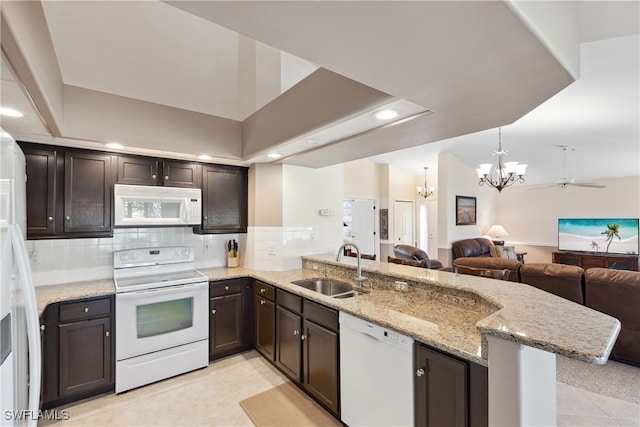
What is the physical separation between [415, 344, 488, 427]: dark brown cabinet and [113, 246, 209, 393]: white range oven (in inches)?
89.9

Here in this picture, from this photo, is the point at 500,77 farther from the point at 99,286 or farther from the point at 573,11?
the point at 99,286

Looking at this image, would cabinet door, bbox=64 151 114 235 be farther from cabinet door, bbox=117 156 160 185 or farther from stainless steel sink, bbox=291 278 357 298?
stainless steel sink, bbox=291 278 357 298

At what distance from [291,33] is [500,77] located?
3.21 ft

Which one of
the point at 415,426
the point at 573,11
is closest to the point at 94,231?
the point at 415,426

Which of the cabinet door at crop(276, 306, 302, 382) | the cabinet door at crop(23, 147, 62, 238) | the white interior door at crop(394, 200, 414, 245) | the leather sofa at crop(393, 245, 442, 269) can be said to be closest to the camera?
the cabinet door at crop(23, 147, 62, 238)

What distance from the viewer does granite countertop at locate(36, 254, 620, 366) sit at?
3.83ft

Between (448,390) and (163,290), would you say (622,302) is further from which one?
(163,290)

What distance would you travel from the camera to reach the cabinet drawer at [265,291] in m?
3.06

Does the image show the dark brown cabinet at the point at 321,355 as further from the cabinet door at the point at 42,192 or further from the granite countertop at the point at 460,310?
the cabinet door at the point at 42,192

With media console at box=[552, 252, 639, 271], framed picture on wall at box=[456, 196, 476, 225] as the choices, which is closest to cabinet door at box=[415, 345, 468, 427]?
framed picture on wall at box=[456, 196, 476, 225]

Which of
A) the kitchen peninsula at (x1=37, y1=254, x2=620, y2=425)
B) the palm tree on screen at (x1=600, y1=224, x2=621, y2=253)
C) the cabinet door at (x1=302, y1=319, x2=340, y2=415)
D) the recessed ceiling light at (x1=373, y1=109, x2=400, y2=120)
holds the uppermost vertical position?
the recessed ceiling light at (x1=373, y1=109, x2=400, y2=120)

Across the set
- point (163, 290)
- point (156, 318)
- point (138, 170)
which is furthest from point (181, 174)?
point (156, 318)

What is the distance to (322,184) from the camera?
157 inches

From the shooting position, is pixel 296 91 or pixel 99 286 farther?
pixel 99 286
